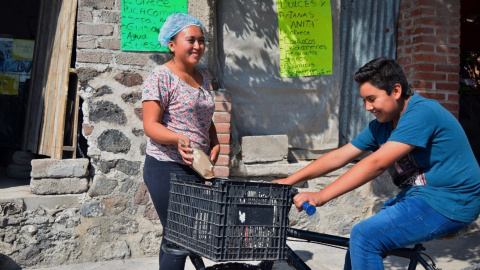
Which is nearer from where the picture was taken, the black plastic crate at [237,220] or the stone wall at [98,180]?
the black plastic crate at [237,220]

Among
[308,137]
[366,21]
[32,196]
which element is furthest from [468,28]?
[32,196]

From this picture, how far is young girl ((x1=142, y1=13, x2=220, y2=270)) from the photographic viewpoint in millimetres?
3205

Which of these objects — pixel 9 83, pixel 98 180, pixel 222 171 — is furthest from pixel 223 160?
pixel 9 83

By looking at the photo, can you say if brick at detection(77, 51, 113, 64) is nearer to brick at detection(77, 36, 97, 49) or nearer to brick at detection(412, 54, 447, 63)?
brick at detection(77, 36, 97, 49)

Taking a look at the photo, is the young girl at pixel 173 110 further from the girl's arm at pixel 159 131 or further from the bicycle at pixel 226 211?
the bicycle at pixel 226 211

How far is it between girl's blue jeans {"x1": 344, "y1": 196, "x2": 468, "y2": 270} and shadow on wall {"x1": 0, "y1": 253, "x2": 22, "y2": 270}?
306cm

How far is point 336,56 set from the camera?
556 cm

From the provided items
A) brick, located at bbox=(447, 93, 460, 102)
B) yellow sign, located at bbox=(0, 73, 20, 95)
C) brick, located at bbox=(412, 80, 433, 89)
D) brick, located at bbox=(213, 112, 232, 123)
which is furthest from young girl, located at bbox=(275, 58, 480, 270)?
yellow sign, located at bbox=(0, 73, 20, 95)

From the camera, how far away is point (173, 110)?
331 cm

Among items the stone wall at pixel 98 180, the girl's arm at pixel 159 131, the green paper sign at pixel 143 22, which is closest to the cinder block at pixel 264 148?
the stone wall at pixel 98 180

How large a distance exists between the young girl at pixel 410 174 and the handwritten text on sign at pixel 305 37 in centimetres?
261

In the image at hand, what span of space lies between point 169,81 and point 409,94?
1.34m

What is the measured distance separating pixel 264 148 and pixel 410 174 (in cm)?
248

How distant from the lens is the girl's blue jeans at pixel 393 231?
106 inches
